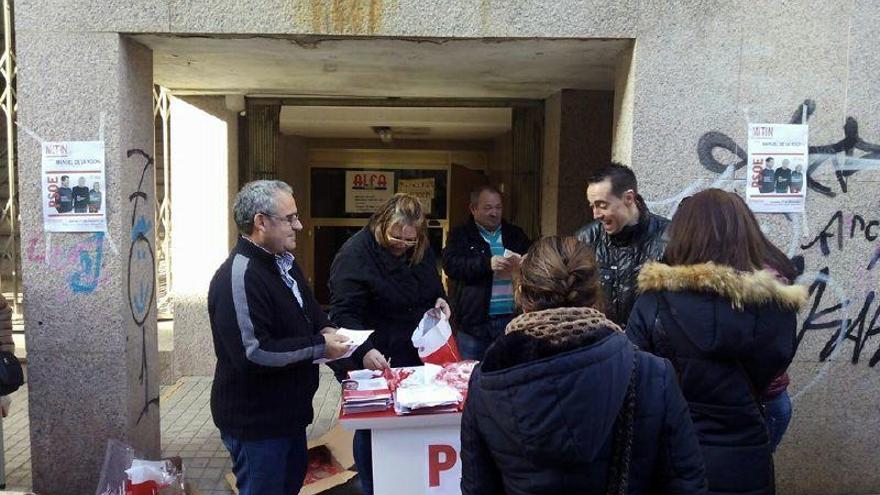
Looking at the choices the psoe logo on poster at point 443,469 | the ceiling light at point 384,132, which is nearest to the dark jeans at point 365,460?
the psoe logo on poster at point 443,469

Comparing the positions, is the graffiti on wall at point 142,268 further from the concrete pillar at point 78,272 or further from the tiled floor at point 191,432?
the tiled floor at point 191,432

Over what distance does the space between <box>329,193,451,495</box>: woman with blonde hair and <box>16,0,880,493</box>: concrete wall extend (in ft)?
3.54

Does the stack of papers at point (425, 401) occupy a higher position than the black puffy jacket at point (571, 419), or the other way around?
the black puffy jacket at point (571, 419)

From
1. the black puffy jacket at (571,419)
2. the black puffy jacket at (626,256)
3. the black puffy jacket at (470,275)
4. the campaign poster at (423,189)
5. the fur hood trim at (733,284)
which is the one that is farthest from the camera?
the campaign poster at (423,189)

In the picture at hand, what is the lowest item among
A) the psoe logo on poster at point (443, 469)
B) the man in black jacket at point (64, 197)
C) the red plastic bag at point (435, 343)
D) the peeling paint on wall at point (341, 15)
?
the psoe logo on poster at point (443, 469)

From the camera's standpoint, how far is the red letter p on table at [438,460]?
273 centimetres

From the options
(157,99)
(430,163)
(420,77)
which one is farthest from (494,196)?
(430,163)

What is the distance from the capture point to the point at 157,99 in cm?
595

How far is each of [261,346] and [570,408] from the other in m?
1.45

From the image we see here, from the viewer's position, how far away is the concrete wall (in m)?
3.54

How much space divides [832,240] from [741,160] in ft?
2.29

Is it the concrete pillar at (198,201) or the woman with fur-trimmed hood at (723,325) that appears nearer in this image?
the woman with fur-trimmed hood at (723,325)

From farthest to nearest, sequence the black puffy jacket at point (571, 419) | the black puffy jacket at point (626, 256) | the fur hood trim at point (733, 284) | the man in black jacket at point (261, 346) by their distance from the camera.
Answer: the black puffy jacket at point (626, 256), the man in black jacket at point (261, 346), the fur hood trim at point (733, 284), the black puffy jacket at point (571, 419)

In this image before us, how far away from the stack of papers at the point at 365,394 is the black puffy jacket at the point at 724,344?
1.04 m
